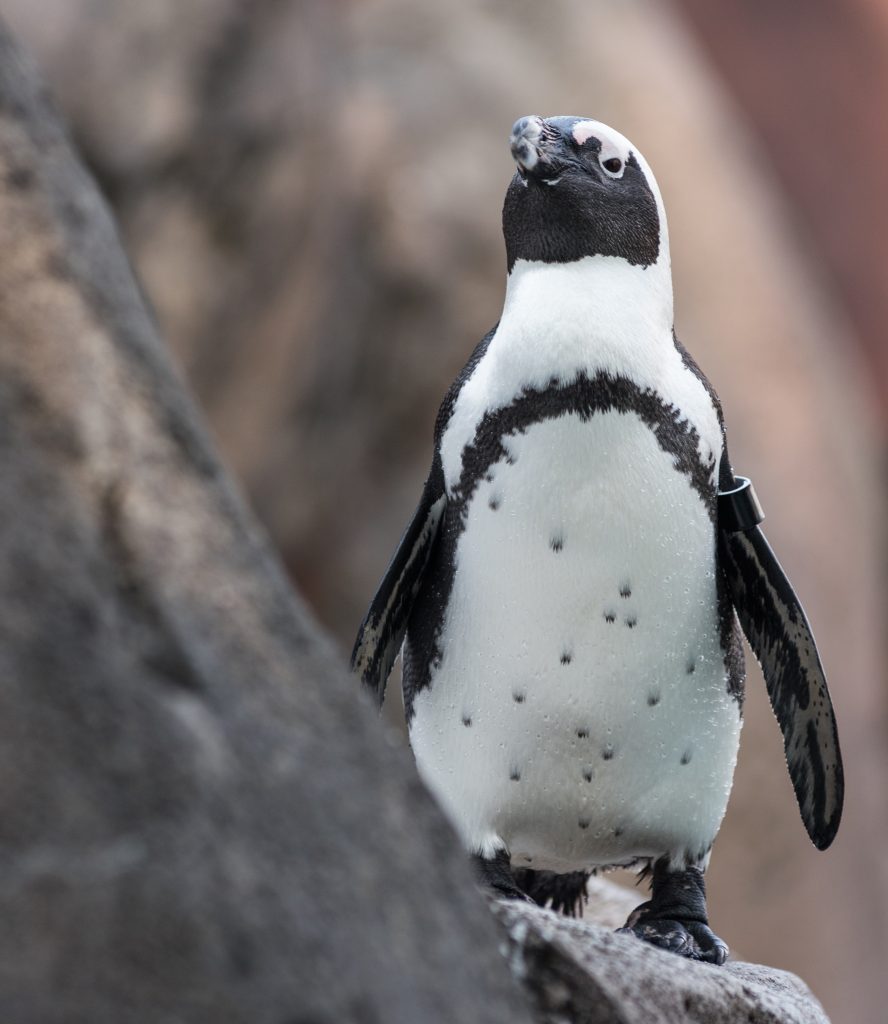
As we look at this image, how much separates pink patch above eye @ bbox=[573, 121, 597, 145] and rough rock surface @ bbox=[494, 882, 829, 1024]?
777 mm

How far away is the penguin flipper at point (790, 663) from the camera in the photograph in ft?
5.05

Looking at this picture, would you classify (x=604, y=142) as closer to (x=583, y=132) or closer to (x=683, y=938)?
(x=583, y=132)

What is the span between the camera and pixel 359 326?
430 centimetres

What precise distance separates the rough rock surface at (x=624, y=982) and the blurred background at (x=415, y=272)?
7.79 feet

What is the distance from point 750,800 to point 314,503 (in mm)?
1501

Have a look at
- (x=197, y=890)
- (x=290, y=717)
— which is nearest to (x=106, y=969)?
(x=197, y=890)

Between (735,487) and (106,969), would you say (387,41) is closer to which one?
(735,487)

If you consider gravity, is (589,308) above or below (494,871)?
above

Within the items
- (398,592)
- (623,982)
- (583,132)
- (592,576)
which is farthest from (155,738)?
(583,132)

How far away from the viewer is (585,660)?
56.2 inches

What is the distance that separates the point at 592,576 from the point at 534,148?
44 cm

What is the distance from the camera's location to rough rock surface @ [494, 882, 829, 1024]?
1052mm

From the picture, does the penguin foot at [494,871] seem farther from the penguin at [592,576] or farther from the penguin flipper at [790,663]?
the penguin flipper at [790,663]

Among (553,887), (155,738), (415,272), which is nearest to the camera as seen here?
(155,738)
